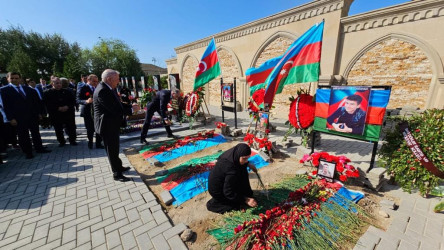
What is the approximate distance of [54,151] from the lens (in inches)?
236

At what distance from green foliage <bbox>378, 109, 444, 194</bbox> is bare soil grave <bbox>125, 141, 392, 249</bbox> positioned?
55 centimetres

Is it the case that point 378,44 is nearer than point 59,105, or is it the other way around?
point 59,105

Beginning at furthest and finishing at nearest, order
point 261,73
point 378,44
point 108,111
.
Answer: point 378,44 → point 261,73 → point 108,111

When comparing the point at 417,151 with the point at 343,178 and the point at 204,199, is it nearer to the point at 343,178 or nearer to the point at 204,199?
the point at 343,178

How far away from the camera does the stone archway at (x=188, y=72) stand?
1692 centimetres

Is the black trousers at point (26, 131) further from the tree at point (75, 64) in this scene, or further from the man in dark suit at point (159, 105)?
the tree at point (75, 64)

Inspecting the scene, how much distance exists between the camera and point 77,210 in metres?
3.26

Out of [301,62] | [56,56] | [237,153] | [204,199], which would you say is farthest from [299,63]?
[56,56]

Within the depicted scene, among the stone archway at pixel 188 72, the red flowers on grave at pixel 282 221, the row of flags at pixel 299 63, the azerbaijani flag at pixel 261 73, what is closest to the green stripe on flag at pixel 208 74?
the azerbaijani flag at pixel 261 73

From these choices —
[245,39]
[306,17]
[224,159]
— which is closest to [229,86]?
[245,39]

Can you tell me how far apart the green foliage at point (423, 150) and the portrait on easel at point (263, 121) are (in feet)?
11.1

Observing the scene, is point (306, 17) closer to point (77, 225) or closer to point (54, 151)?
point (77, 225)

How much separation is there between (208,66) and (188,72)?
11.3m

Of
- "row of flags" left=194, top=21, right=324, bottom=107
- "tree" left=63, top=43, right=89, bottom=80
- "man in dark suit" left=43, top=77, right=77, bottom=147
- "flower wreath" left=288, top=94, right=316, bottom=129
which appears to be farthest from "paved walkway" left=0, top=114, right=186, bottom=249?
"tree" left=63, top=43, right=89, bottom=80
